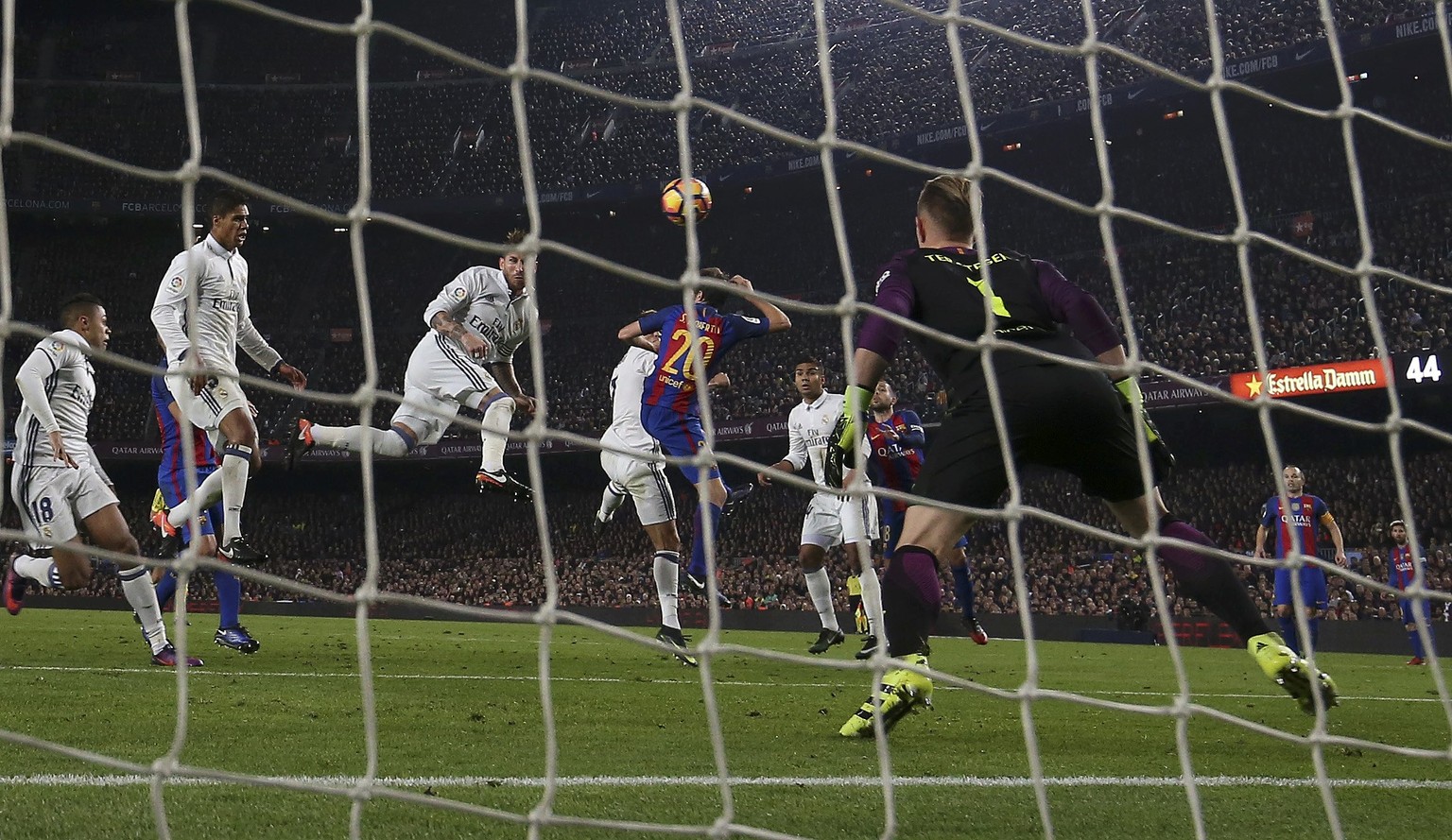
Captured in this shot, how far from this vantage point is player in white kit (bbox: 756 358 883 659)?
8820 millimetres

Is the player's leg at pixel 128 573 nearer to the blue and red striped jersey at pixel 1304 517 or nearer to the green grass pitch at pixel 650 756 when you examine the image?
the green grass pitch at pixel 650 756

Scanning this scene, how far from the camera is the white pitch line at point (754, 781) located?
Result: 10.5ft

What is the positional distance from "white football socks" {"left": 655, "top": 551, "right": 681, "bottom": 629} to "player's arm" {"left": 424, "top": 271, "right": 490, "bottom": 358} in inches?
71.2

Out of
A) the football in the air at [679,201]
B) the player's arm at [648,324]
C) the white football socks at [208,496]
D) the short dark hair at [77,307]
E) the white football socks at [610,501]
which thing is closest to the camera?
the short dark hair at [77,307]

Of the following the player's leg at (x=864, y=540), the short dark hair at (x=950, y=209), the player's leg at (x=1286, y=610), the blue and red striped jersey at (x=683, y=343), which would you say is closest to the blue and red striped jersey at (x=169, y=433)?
the blue and red striped jersey at (x=683, y=343)

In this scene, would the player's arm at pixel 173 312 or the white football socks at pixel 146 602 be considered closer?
the white football socks at pixel 146 602

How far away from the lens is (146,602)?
657 cm

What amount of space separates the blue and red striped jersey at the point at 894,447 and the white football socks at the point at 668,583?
157 centimetres

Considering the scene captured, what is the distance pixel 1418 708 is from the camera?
629cm

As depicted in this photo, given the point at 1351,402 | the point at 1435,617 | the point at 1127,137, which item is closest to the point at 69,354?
the point at 1435,617

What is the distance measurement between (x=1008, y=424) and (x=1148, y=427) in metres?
0.52

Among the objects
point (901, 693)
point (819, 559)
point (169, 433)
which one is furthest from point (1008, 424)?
point (819, 559)

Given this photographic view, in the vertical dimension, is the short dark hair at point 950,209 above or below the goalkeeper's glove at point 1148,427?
above

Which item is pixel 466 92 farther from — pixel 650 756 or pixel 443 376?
pixel 650 756
